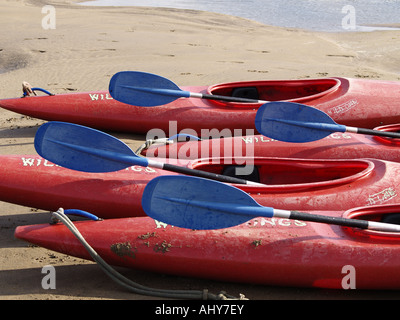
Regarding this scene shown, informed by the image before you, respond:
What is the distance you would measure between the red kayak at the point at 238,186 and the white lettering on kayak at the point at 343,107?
1.37 metres

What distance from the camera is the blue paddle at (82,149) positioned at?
145 inches

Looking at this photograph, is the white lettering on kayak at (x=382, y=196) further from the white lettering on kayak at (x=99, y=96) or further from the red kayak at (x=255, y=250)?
the white lettering on kayak at (x=99, y=96)

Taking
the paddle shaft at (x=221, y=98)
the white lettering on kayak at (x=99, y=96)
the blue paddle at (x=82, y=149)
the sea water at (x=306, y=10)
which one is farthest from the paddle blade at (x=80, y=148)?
the sea water at (x=306, y=10)

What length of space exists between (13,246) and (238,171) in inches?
56.5

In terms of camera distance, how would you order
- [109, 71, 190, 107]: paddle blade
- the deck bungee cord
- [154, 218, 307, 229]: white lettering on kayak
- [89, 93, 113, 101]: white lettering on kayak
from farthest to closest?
[89, 93, 113, 101]: white lettering on kayak, [109, 71, 190, 107]: paddle blade, [154, 218, 307, 229]: white lettering on kayak, the deck bungee cord

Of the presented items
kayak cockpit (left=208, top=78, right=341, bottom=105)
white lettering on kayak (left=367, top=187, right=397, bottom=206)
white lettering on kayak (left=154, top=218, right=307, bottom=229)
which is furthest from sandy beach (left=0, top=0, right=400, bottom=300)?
white lettering on kayak (left=367, top=187, right=397, bottom=206)

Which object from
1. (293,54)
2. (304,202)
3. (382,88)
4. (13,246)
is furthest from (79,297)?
(293,54)

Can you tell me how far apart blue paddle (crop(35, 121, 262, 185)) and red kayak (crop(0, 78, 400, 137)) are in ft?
5.68

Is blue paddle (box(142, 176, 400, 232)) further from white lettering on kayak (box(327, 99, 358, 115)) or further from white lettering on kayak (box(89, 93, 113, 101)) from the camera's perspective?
white lettering on kayak (box(89, 93, 113, 101))

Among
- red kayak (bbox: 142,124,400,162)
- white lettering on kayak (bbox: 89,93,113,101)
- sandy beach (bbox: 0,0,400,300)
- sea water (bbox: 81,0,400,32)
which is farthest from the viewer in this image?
sea water (bbox: 81,0,400,32)

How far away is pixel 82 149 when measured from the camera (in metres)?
3.68

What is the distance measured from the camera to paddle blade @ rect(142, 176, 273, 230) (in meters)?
3.18

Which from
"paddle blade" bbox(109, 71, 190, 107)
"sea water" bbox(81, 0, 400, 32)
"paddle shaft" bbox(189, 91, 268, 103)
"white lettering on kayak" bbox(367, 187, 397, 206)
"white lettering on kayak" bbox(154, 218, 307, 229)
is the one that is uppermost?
"sea water" bbox(81, 0, 400, 32)

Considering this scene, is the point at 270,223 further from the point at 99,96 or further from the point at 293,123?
the point at 99,96
